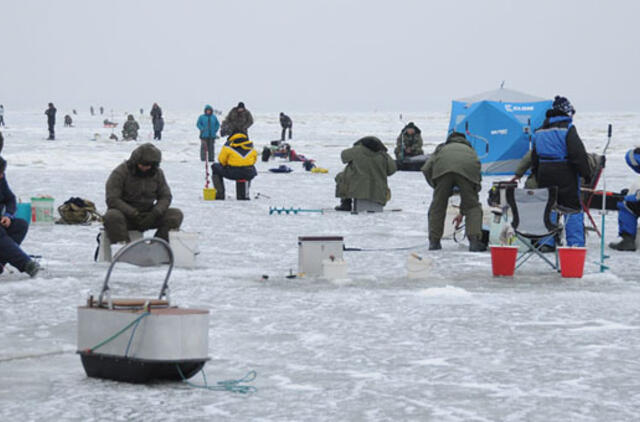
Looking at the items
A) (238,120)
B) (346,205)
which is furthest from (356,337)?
(238,120)

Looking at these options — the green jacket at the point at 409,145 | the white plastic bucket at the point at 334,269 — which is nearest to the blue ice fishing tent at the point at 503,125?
the green jacket at the point at 409,145

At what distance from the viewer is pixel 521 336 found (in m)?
6.80

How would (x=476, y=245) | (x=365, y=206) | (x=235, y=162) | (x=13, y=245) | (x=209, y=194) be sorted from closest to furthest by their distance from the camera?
(x=13, y=245) < (x=476, y=245) < (x=365, y=206) < (x=235, y=162) < (x=209, y=194)

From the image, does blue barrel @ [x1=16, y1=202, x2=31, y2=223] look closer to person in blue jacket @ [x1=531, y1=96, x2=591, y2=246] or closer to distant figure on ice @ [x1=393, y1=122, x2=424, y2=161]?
person in blue jacket @ [x1=531, y1=96, x2=591, y2=246]

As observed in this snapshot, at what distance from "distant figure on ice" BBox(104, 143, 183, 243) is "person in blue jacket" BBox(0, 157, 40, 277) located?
0.95 meters

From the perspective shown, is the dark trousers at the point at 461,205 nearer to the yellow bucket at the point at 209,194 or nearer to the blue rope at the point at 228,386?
the blue rope at the point at 228,386

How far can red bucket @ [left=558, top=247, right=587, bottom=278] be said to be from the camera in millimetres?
9422

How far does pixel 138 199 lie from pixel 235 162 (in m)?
7.20

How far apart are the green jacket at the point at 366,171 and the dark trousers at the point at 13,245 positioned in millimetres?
6976

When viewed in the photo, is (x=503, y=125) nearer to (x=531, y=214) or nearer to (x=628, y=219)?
(x=628, y=219)

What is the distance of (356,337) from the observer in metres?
6.73

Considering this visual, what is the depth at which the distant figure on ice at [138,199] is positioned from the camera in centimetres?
962

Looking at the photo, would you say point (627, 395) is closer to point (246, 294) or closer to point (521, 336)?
point (521, 336)

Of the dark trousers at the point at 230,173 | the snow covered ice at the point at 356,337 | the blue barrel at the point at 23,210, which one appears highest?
the dark trousers at the point at 230,173
